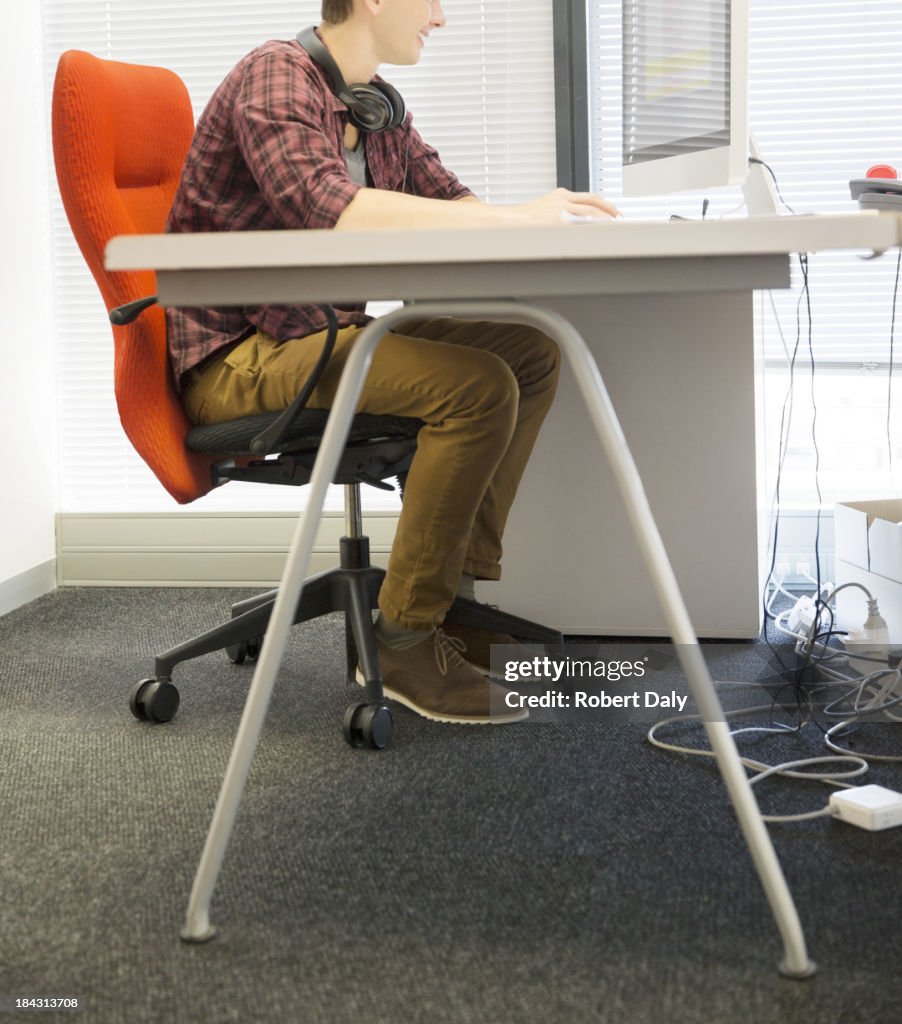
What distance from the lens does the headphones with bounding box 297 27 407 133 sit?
1.73 meters

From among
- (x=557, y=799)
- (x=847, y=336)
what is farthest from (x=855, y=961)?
(x=847, y=336)

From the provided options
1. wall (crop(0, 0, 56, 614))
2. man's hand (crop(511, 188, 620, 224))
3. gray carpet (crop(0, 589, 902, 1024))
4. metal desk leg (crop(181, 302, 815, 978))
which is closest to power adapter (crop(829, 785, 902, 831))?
gray carpet (crop(0, 589, 902, 1024))

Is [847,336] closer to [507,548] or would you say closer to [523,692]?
[507,548]

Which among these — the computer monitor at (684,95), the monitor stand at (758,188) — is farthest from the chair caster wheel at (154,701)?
the monitor stand at (758,188)

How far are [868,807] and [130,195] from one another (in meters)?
1.38

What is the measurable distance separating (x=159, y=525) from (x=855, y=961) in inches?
80.9

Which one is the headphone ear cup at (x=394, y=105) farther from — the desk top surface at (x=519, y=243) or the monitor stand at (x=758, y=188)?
the desk top surface at (x=519, y=243)

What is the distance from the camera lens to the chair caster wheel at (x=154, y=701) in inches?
68.3

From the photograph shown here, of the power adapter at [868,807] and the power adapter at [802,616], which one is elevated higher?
the power adapter at [868,807]

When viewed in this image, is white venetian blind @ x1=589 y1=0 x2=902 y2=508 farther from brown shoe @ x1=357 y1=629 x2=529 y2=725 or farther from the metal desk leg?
the metal desk leg

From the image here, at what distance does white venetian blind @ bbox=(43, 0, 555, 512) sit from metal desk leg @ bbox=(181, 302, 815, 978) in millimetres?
1662

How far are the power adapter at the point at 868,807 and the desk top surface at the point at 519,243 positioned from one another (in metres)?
0.70

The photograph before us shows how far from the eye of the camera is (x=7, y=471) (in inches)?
99.0

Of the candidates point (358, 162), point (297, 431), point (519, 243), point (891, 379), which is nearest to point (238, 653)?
point (297, 431)
